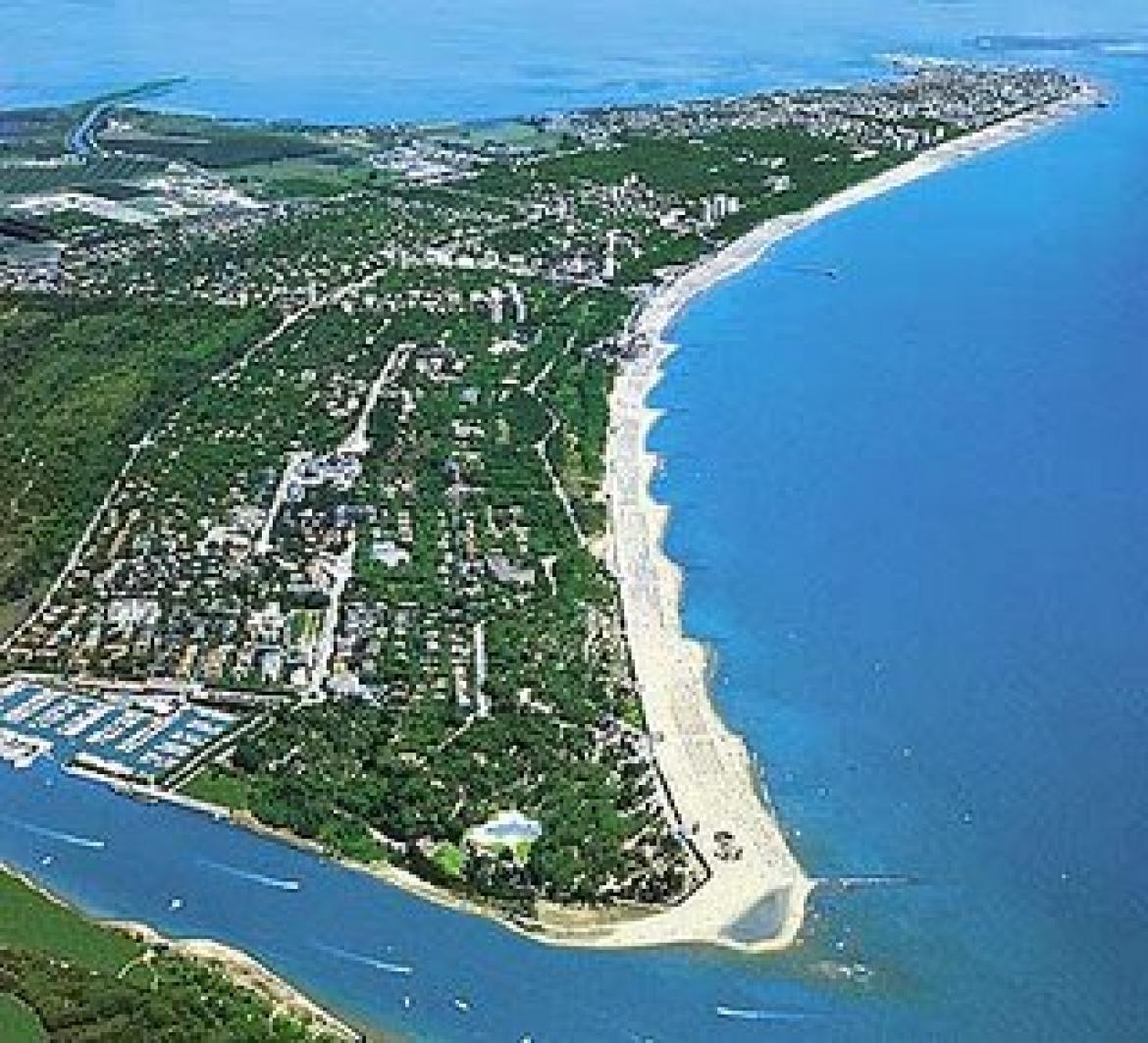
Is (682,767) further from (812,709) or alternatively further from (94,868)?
(94,868)

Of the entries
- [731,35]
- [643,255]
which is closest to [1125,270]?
[643,255]

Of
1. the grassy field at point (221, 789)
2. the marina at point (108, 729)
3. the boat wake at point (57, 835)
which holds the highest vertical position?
the marina at point (108, 729)

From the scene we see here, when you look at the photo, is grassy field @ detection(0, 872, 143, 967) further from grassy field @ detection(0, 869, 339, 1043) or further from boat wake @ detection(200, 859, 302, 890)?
boat wake @ detection(200, 859, 302, 890)

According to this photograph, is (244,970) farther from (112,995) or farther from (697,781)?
(697,781)

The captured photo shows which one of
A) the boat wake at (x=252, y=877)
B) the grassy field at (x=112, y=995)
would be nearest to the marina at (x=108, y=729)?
the boat wake at (x=252, y=877)

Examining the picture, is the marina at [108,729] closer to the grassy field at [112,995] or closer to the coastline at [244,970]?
the coastline at [244,970]

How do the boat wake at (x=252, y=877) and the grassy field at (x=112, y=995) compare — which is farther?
the boat wake at (x=252, y=877)

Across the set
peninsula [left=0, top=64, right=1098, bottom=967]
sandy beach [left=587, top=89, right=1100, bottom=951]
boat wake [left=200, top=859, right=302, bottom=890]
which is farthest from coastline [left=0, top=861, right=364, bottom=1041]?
sandy beach [left=587, top=89, right=1100, bottom=951]
